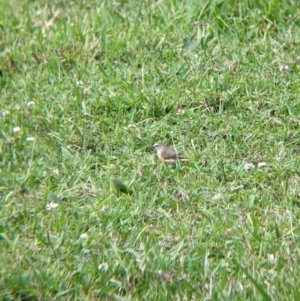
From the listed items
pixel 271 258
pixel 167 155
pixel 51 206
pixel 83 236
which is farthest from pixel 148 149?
pixel 271 258

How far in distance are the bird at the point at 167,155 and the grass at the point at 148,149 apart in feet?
0.20

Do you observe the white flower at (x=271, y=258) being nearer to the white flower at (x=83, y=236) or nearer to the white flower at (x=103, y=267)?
the white flower at (x=103, y=267)

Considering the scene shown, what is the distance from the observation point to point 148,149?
5512 mm

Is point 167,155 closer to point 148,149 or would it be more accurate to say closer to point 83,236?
point 148,149

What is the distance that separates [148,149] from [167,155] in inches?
10.8

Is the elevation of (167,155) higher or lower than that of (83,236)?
lower

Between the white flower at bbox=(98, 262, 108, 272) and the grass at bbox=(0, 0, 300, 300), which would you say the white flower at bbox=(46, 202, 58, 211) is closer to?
the grass at bbox=(0, 0, 300, 300)

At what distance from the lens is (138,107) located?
580cm

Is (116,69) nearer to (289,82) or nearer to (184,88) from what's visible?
(184,88)

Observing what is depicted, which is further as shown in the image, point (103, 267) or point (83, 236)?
point (83, 236)

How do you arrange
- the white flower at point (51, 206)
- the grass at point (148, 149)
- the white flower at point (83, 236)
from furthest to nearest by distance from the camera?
the white flower at point (51, 206)
the white flower at point (83, 236)
the grass at point (148, 149)

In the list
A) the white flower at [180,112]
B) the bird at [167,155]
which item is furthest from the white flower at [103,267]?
the white flower at [180,112]

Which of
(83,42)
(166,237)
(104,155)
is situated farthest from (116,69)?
(166,237)

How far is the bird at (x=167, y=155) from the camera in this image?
5258 millimetres
